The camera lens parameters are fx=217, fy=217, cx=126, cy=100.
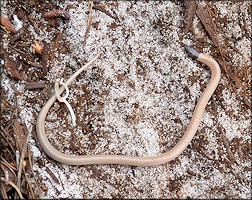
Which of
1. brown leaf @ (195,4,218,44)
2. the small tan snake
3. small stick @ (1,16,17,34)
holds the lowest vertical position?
the small tan snake

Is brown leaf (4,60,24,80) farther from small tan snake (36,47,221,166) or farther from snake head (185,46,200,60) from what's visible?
snake head (185,46,200,60)

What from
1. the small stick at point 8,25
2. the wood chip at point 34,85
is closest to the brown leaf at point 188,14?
the wood chip at point 34,85

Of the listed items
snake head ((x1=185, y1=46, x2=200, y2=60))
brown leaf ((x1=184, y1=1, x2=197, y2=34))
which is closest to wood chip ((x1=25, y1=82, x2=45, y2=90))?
snake head ((x1=185, y1=46, x2=200, y2=60))

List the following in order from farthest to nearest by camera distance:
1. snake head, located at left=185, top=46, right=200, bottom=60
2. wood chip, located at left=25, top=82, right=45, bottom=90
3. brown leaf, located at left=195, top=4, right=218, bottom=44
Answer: brown leaf, located at left=195, top=4, right=218, bottom=44, snake head, located at left=185, top=46, right=200, bottom=60, wood chip, located at left=25, top=82, right=45, bottom=90

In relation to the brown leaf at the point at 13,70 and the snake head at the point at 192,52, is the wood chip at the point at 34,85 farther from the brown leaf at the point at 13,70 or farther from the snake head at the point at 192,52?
the snake head at the point at 192,52

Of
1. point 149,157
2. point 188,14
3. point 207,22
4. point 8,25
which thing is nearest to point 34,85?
point 8,25

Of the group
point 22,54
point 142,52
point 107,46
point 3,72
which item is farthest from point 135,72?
point 3,72

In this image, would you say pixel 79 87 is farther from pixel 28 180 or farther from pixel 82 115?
pixel 28 180
